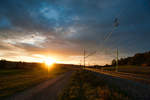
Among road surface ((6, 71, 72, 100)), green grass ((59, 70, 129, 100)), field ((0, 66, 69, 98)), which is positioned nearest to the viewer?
green grass ((59, 70, 129, 100))

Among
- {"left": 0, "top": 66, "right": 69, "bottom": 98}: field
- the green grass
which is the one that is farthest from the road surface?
{"left": 0, "top": 66, "right": 69, "bottom": 98}: field

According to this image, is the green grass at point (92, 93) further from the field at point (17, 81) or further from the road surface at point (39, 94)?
the field at point (17, 81)

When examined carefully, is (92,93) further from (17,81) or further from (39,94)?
(17,81)

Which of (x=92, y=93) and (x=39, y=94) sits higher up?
(x=92, y=93)

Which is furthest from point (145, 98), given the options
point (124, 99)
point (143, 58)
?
point (143, 58)

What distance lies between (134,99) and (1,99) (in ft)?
34.2

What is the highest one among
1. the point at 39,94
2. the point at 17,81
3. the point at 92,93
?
the point at 92,93

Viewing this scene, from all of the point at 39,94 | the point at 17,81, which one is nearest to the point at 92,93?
the point at 39,94

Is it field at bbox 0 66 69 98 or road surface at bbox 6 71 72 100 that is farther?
field at bbox 0 66 69 98

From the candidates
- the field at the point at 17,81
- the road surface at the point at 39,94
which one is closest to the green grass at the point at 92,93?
the road surface at the point at 39,94

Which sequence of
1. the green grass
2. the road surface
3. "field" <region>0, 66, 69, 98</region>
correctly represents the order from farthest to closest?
"field" <region>0, 66, 69, 98</region> < the road surface < the green grass

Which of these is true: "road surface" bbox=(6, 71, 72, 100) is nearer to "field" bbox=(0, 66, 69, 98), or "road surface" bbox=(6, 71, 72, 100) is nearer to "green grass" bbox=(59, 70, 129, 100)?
"green grass" bbox=(59, 70, 129, 100)

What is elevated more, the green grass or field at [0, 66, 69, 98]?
the green grass

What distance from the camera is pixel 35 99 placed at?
842cm
